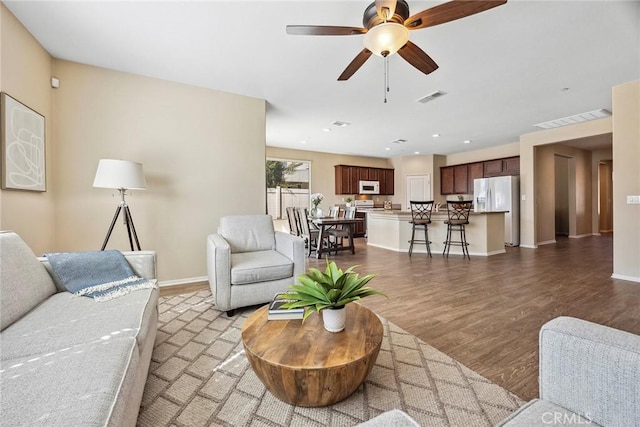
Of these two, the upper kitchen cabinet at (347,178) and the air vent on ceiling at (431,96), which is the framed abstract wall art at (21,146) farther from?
the upper kitchen cabinet at (347,178)

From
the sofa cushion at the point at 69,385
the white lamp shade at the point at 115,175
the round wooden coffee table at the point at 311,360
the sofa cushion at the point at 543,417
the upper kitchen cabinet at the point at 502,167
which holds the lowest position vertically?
the round wooden coffee table at the point at 311,360

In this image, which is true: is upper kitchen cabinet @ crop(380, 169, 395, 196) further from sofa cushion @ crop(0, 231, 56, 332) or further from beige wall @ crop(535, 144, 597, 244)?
sofa cushion @ crop(0, 231, 56, 332)

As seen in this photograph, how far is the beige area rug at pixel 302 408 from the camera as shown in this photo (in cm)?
122

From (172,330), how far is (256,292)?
689 mm

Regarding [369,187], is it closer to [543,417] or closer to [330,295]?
[330,295]

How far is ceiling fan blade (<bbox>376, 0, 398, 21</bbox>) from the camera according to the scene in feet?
5.44

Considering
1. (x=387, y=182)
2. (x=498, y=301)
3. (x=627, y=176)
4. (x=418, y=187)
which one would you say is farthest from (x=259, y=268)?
(x=418, y=187)

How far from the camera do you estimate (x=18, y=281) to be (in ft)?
4.47

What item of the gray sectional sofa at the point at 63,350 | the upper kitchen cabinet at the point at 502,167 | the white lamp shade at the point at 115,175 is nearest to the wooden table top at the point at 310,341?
the gray sectional sofa at the point at 63,350

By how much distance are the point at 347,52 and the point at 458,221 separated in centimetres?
365

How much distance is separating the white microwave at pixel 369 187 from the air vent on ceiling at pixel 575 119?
13.5 feet

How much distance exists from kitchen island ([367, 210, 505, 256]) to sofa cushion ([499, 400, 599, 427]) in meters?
4.73

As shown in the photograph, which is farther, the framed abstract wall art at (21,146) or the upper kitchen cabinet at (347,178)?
the upper kitchen cabinet at (347,178)

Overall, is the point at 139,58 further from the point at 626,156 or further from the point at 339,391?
the point at 626,156
